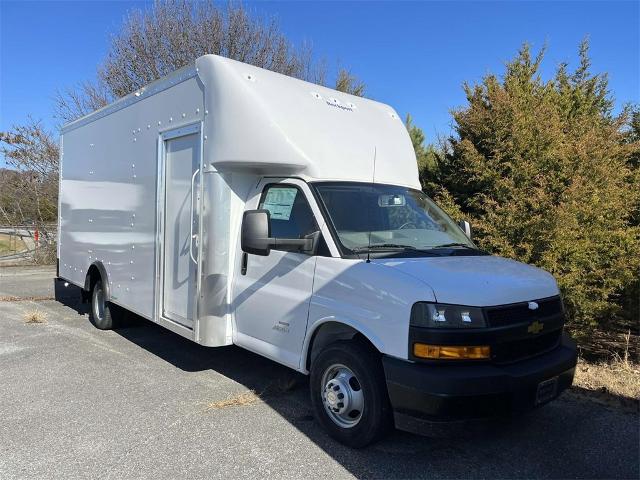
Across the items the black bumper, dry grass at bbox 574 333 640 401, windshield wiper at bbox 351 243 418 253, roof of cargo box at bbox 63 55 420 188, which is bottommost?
dry grass at bbox 574 333 640 401

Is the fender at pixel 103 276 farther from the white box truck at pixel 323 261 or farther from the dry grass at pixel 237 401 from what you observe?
the dry grass at pixel 237 401

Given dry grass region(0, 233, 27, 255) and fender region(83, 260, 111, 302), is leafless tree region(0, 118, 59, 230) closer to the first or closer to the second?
dry grass region(0, 233, 27, 255)

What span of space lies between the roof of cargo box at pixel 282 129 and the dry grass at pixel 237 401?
2.04m

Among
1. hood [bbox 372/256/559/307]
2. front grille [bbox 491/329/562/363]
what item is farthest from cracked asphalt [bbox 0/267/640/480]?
hood [bbox 372/256/559/307]

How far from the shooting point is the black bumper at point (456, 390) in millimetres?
3193

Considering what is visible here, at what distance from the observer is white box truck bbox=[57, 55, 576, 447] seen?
3.32 m

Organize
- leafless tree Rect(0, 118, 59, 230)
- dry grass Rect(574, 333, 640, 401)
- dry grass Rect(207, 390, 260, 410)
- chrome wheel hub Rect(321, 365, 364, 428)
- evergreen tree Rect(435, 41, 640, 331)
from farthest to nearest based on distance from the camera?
leafless tree Rect(0, 118, 59, 230), evergreen tree Rect(435, 41, 640, 331), dry grass Rect(574, 333, 640, 401), dry grass Rect(207, 390, 260, 410), chrome wheel hub Rect(321, 365, 364, 428)

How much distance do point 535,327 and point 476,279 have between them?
56cm

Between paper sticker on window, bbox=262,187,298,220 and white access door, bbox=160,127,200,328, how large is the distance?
0.78 m

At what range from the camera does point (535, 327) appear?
3.61m

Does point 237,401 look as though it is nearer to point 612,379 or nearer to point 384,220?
point 384,220

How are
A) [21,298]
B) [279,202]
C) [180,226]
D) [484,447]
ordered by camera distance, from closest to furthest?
[484,447] < [279,202] < [180,226] < [21,298]

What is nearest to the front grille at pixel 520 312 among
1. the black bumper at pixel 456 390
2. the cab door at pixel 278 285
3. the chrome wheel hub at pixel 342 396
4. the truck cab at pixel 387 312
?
the truck cab at pixel 387 312

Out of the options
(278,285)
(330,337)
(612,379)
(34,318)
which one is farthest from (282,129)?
(34,318)
